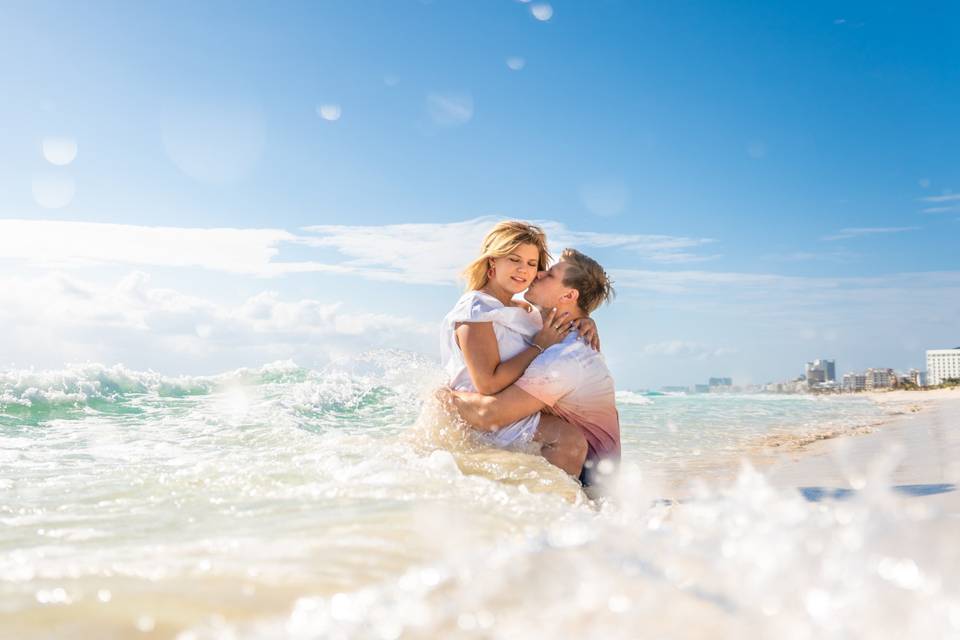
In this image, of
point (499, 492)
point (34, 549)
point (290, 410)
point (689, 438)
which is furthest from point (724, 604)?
point (290, 410)

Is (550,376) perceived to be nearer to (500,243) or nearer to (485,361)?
(485,361)

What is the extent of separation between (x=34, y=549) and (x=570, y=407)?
350 cm

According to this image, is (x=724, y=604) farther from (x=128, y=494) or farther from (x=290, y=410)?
(x=290, y=410)

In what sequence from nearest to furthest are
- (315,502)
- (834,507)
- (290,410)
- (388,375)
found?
1. (834,507)
2. (315,502)
3. (388,375)
4. (290,410)

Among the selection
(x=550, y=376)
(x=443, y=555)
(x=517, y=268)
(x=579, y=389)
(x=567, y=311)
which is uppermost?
(x=517, y=268)

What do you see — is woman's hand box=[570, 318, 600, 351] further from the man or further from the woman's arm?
the woman's arm

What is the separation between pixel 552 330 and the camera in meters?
5.58

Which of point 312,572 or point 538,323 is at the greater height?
point 538,323

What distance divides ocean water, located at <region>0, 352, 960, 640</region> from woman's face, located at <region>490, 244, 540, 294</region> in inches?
44.6

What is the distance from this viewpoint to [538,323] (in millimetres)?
5660

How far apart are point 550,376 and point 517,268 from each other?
2.95 feet

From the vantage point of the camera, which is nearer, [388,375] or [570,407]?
Answer: [570,407]

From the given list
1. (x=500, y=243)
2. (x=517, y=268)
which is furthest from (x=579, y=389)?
(x=500, y=243)

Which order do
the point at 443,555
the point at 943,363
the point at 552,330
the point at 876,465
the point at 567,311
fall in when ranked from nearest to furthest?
the point at 443,555 < the point at 552,330 < the point at 567,311 < the point at 876,465 < the point at 943,363
